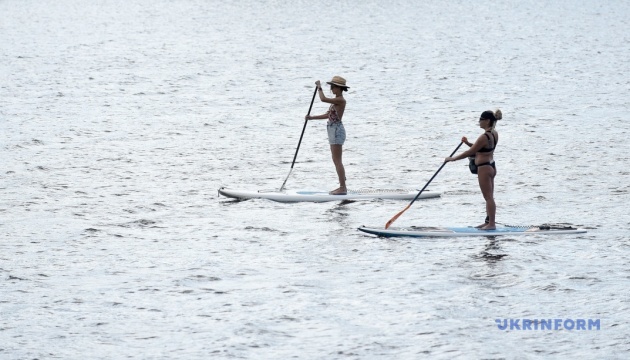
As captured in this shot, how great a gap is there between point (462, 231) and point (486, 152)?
176 cm

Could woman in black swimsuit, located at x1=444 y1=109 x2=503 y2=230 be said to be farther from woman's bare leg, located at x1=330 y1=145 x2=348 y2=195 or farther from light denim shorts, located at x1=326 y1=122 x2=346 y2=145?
woman's bare leg, located at x1=330 y1=145 x2=348 y2=195

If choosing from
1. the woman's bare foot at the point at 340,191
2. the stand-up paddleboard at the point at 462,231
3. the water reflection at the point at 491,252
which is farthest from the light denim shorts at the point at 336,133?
the water reflection at the point at 491,252

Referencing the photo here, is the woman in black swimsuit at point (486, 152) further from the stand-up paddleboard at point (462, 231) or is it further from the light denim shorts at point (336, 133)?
the light denim shorts at point (336, 133)

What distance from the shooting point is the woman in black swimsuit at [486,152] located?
2088 cm

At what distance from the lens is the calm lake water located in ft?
56.7

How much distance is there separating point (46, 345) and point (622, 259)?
1062cm

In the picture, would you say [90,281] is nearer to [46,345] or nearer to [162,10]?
[46,345]

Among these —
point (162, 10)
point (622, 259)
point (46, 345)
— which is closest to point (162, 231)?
point (46, 345)

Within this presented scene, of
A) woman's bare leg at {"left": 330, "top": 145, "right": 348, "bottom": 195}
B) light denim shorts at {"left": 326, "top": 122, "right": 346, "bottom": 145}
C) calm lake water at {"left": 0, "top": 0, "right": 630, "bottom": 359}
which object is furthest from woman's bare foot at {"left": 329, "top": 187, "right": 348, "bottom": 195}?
light denim shorts at {"left": 326, "top": 122, "right": 346, "bottom": 145}

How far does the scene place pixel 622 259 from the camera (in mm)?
21172

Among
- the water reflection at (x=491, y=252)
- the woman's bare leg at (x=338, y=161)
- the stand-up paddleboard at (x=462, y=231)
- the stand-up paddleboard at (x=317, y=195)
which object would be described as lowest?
the water reflection at (x=491, y=252)

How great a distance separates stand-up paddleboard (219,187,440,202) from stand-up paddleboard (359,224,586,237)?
3334 millimetres

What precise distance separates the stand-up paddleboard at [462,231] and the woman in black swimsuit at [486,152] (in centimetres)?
56

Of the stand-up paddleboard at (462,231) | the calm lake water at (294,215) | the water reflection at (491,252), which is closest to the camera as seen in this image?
Result: the calm lake water at (294,215)
